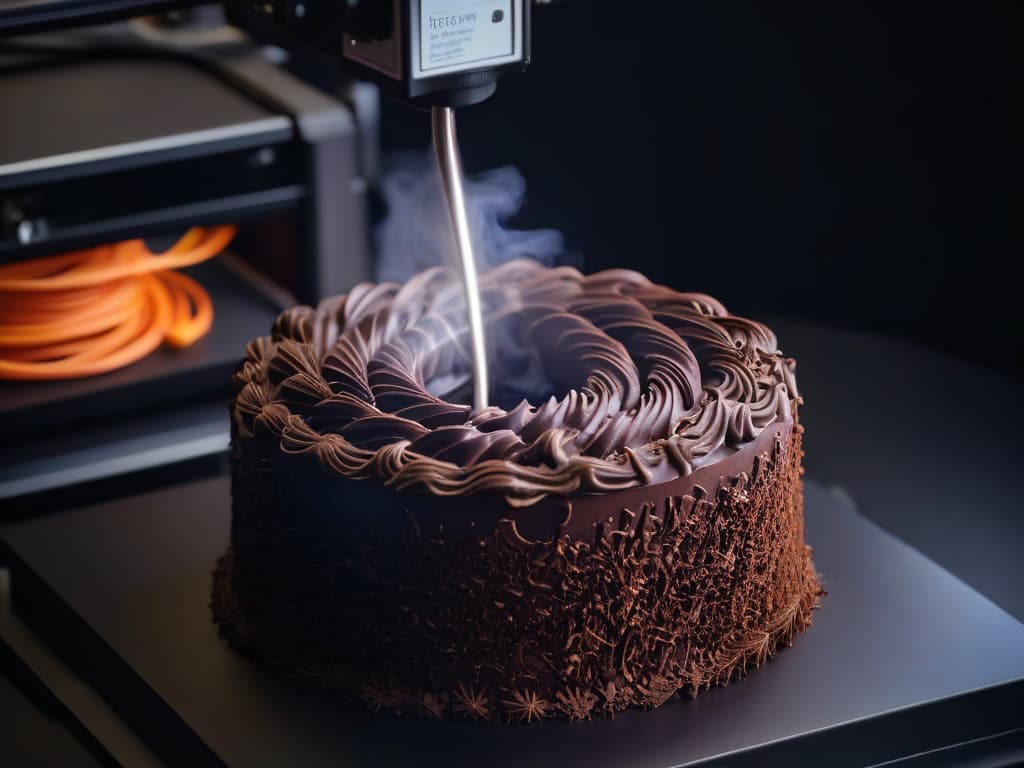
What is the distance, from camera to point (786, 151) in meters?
2.69

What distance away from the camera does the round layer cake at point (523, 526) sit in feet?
4.72

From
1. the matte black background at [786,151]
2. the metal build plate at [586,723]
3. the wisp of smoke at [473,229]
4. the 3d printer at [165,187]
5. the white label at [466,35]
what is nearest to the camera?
the white label at [466,35]

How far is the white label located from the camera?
4.46 ft

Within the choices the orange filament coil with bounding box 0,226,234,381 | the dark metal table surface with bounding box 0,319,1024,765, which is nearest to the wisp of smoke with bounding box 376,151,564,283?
the orange filament coil with bounding box 0,226,234,381

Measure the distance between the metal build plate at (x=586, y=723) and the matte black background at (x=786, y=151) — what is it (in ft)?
2.98

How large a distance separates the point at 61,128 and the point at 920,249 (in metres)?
1.29

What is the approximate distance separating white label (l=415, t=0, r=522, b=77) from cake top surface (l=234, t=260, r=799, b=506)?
0.30 m

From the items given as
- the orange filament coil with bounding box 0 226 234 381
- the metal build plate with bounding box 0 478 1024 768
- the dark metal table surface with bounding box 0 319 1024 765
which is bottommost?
the dark metal table surface with bounding box 0 319 1024 765

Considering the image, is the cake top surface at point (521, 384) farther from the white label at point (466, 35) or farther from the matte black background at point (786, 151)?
the matte black background at point (786, 151)

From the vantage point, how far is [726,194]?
2768mm

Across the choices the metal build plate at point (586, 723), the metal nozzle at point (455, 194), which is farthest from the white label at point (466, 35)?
the metal build plate at point (586, 723)

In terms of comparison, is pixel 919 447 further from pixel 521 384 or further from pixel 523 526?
pixel 523 526

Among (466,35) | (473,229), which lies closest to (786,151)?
(473,229)

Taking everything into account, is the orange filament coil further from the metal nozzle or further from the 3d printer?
the metal nozzle
